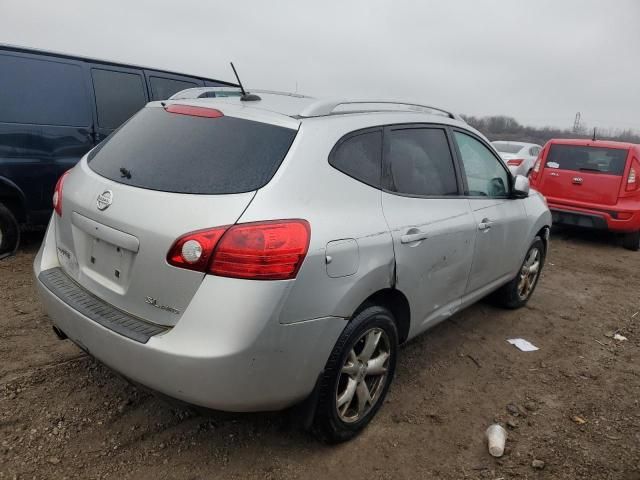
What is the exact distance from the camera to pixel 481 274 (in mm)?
3527

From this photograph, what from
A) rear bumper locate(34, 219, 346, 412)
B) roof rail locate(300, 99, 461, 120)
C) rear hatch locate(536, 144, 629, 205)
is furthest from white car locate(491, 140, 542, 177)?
rear bumper locate(34, 219, 346, 412)

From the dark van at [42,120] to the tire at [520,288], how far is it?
421 cm

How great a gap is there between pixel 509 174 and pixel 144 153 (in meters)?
2.86

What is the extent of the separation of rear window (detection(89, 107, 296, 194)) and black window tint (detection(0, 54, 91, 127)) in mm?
2604

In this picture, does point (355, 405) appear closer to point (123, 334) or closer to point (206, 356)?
point (206, 356)

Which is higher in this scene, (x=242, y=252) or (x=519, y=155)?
(x=242, y=252)

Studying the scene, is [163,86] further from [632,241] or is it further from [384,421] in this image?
[632,241]

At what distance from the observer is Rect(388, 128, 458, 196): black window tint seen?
274cm

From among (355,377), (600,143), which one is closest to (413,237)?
(355,377)

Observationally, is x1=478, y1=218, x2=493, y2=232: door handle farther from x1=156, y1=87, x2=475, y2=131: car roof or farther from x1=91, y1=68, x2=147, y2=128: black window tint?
x1=91, y1=68, x2=147, y2=128: black window tint

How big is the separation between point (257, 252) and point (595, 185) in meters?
7.08

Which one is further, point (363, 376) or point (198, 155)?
point (363, 376)

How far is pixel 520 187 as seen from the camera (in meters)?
3.91

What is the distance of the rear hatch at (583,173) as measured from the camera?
24.2 ft
